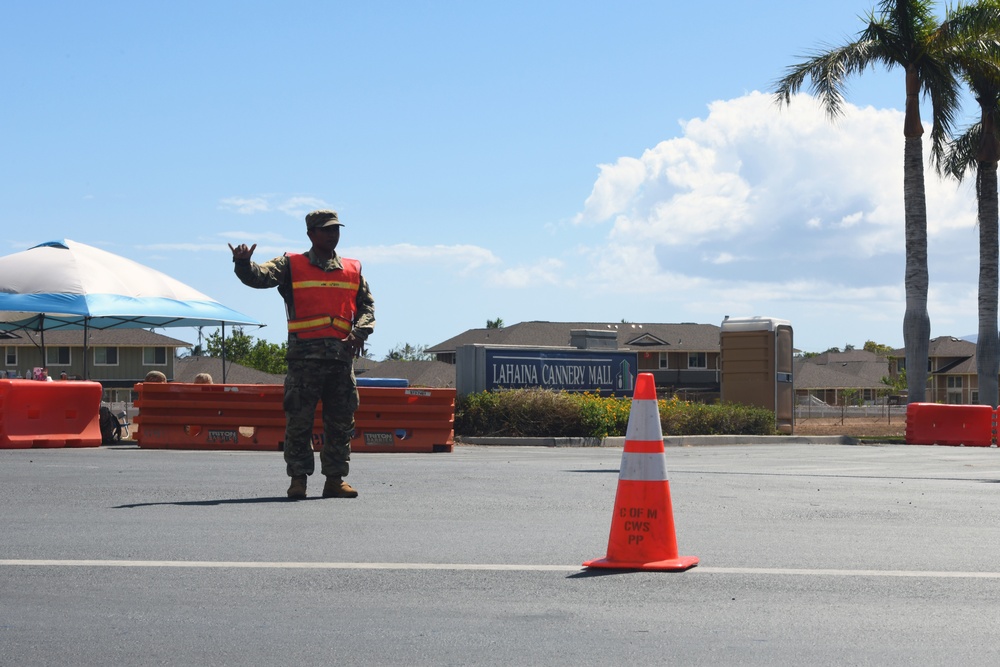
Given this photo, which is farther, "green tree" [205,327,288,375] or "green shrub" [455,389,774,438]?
"green tree" [205,327,288,375]

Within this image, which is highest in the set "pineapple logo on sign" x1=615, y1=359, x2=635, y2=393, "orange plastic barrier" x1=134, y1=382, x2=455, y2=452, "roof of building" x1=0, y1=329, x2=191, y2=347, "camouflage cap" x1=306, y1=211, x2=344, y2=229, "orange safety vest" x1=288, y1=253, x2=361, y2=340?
"roof of building" x1=0, y1=329, x2=191, y2=347

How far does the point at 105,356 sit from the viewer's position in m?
72.9

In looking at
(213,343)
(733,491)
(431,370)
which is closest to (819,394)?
(431,370)

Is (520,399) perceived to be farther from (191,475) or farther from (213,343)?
(213,343)

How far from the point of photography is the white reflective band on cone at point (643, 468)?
632 cm

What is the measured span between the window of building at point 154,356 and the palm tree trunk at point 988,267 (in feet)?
170

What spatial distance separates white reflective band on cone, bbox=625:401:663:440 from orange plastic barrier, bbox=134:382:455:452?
1070 cm

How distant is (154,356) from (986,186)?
53.2 m

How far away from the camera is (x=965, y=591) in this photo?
567 cm

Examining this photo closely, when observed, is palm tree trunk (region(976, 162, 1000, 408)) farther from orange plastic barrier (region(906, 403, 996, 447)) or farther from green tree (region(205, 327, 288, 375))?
green tree (region(205, 327, 288, 375))

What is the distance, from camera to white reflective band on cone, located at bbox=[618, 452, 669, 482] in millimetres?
6320

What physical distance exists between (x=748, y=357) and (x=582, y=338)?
3.94 meters

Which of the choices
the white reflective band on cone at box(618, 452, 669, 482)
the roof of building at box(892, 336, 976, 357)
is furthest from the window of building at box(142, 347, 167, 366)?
the white reflective band on cone at box(618, 452, 669, 482)

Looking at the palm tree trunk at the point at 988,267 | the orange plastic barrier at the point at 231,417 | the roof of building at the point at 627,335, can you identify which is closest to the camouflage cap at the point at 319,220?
the orange plastic barrier at the point at 231,417
